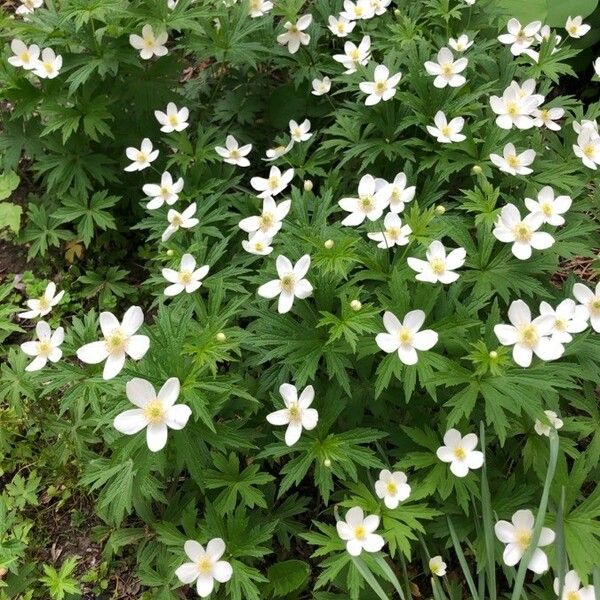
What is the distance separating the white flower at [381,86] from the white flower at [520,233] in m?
0.83

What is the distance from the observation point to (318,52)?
3.36m

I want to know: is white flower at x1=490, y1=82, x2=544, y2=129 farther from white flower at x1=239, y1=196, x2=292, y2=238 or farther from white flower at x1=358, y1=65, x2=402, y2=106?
white flower at x1=239, y1=196, x2=292, y2=238

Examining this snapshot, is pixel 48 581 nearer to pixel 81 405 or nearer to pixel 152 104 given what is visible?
pixel 81 405

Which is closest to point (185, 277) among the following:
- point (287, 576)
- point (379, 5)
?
point (287, 576)

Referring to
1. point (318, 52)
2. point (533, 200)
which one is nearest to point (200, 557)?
point (533, 200)

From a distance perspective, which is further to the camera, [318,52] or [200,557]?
[318,52]

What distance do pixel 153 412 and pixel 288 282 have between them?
643 mm

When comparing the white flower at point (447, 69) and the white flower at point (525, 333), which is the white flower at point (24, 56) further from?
the white flower at point (525, 333)

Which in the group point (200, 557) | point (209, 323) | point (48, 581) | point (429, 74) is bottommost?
point (48, 581)

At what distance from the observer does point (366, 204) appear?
7.83 ft

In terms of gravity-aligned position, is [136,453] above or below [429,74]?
below

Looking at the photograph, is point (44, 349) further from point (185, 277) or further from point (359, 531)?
point (359, 531)

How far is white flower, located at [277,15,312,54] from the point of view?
3160 mm

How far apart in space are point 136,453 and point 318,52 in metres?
2.36
